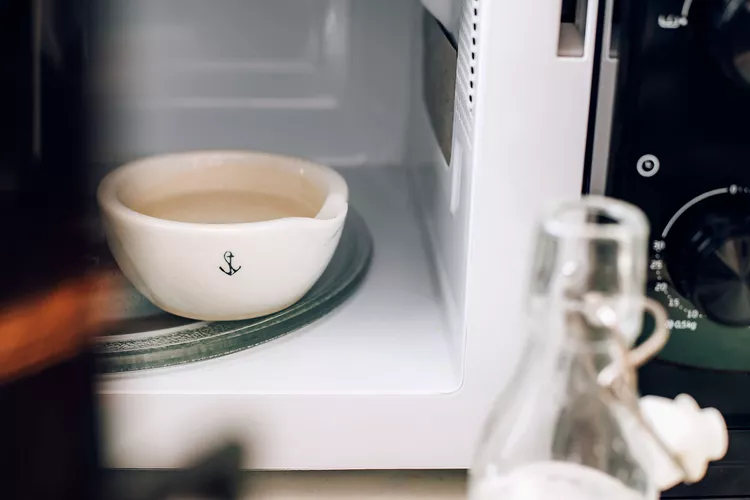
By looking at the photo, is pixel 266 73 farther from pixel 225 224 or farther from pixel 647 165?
pixel 647 165

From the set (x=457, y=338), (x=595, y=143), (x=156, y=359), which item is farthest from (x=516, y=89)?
(x=156, y=359)

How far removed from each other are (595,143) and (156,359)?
27cm

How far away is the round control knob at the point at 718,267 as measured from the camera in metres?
0.39

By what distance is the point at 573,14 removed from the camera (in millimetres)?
427

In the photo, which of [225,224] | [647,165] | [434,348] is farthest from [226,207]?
[647,165]

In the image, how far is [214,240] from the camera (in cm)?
48

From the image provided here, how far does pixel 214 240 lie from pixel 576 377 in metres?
0.24

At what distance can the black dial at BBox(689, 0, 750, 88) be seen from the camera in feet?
1.18

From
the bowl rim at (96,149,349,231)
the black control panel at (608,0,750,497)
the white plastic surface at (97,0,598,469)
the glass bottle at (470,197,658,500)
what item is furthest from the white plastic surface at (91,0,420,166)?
the glass bottle at (470,197,658,500)

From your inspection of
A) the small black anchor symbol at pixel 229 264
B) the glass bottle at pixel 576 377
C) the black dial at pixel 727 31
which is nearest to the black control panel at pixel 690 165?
the black dial at pixel 727 31

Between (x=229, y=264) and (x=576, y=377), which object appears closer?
(x=576, y=377)

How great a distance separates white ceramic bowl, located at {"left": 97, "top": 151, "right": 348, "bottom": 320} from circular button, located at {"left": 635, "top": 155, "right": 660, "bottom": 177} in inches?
7.4

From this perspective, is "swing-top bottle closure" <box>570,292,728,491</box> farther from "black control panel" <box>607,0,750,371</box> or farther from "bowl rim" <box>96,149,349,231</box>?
"bowl rim" <box>96,149,349,231</box>

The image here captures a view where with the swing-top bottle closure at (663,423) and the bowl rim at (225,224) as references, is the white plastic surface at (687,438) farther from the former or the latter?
the bowl rim at (225,224)
